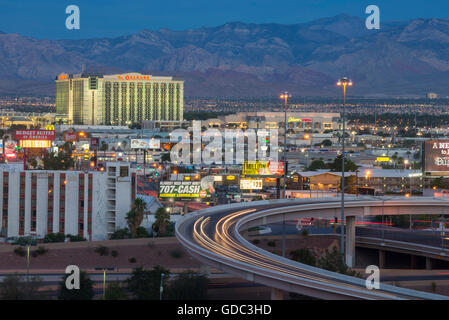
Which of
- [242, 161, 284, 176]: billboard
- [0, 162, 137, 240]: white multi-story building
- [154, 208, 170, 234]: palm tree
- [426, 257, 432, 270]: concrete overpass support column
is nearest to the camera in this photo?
[426, 257, 432, 270]: concrete overpass support column

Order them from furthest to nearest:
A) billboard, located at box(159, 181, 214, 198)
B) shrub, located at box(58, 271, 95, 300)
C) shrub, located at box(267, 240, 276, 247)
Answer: billboard, located at box(159, 181, 214, 198), shrub, located at box(267, 240, 276, 247), shrub, located at box(58, 271, 95, 300)

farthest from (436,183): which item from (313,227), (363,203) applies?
(363,203)

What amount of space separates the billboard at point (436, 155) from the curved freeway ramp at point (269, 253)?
2175 cm

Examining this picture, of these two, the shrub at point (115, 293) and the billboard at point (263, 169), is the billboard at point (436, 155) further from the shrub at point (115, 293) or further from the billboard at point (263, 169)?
the shrub at point (115, 293)

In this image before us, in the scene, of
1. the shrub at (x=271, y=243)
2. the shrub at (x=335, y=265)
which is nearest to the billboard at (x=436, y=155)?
the shrub at (x=271, y=243)

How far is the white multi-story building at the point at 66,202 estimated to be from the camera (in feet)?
181

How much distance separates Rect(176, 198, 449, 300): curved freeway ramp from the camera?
2825 cm

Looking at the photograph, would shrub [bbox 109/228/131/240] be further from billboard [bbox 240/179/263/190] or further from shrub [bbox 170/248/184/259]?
billboard [bbox 240/179/263/190]

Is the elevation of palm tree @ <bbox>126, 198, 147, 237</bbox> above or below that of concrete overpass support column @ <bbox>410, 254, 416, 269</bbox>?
above

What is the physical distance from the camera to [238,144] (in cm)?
13825

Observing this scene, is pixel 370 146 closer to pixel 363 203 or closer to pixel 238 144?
pixel 238 144

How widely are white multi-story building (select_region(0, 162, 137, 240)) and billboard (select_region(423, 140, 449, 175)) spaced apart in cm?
3228

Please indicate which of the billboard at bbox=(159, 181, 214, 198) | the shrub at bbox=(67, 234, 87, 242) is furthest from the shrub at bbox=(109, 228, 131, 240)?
the billboard at bbox=(159, 181, 214, 198)

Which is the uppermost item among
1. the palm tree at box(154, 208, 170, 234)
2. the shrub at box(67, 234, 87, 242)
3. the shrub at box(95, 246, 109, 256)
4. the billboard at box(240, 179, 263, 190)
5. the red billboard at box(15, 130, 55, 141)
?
the red billboard at box(15, 130, 55, 141)
